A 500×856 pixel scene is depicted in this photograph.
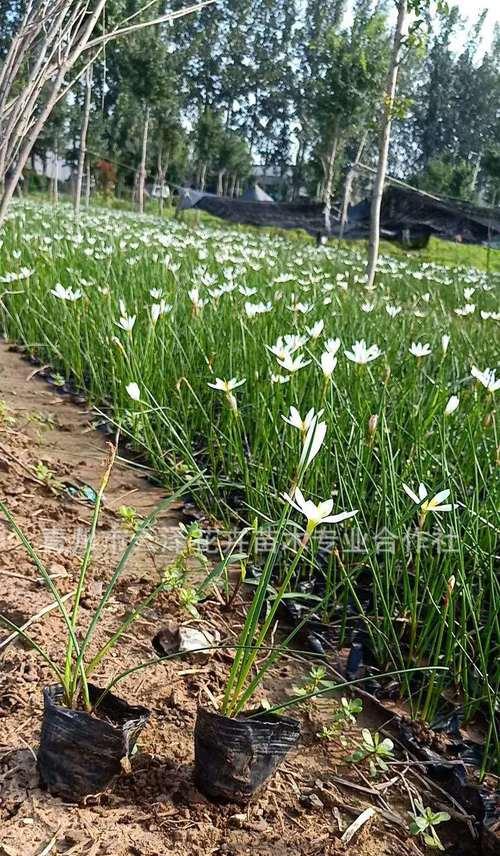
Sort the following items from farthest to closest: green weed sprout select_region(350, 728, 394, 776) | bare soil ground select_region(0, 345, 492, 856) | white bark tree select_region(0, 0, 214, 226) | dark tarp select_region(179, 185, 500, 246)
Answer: dark tarp select_region(179, 185, 500, 246)
white bark tree select_region(0, 0, 214, 226)
green weed sprout select_region(350, 728, 394, 776)
bare soil ground select_region(0, 345, 492, 856)

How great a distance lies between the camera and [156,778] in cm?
129

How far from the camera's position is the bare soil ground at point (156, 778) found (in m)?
1.17

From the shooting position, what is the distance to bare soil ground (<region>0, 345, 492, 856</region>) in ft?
3.84

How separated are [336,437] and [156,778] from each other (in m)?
1.18

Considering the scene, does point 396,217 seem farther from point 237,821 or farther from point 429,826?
point 237,821

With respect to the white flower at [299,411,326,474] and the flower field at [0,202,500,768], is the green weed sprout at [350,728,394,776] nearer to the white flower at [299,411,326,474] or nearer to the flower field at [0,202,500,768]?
the flower field at [0,202,500,768]

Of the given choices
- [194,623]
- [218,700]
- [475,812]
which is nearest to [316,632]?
[194,623]

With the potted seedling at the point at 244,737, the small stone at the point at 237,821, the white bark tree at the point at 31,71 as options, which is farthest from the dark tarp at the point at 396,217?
the small stone at the point at 237,821

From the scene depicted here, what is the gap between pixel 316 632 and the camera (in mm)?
1960

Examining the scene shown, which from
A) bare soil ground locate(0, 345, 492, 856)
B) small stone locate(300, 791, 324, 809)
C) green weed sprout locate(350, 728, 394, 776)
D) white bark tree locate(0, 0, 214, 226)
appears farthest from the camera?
white bark tree locate(0, 0, 214, 226)

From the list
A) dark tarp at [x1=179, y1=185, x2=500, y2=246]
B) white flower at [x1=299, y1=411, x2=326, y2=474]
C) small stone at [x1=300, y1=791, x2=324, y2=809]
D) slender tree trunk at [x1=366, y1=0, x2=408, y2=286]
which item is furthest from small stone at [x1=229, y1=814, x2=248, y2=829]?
dark tarp at [x1=179, y1=185, x2=500, y2=246]

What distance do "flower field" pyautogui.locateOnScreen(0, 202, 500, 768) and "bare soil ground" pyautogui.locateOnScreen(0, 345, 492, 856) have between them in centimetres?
29

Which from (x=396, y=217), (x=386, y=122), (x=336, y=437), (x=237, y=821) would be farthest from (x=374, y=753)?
(x=396, y=217)

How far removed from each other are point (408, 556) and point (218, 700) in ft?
2.67
